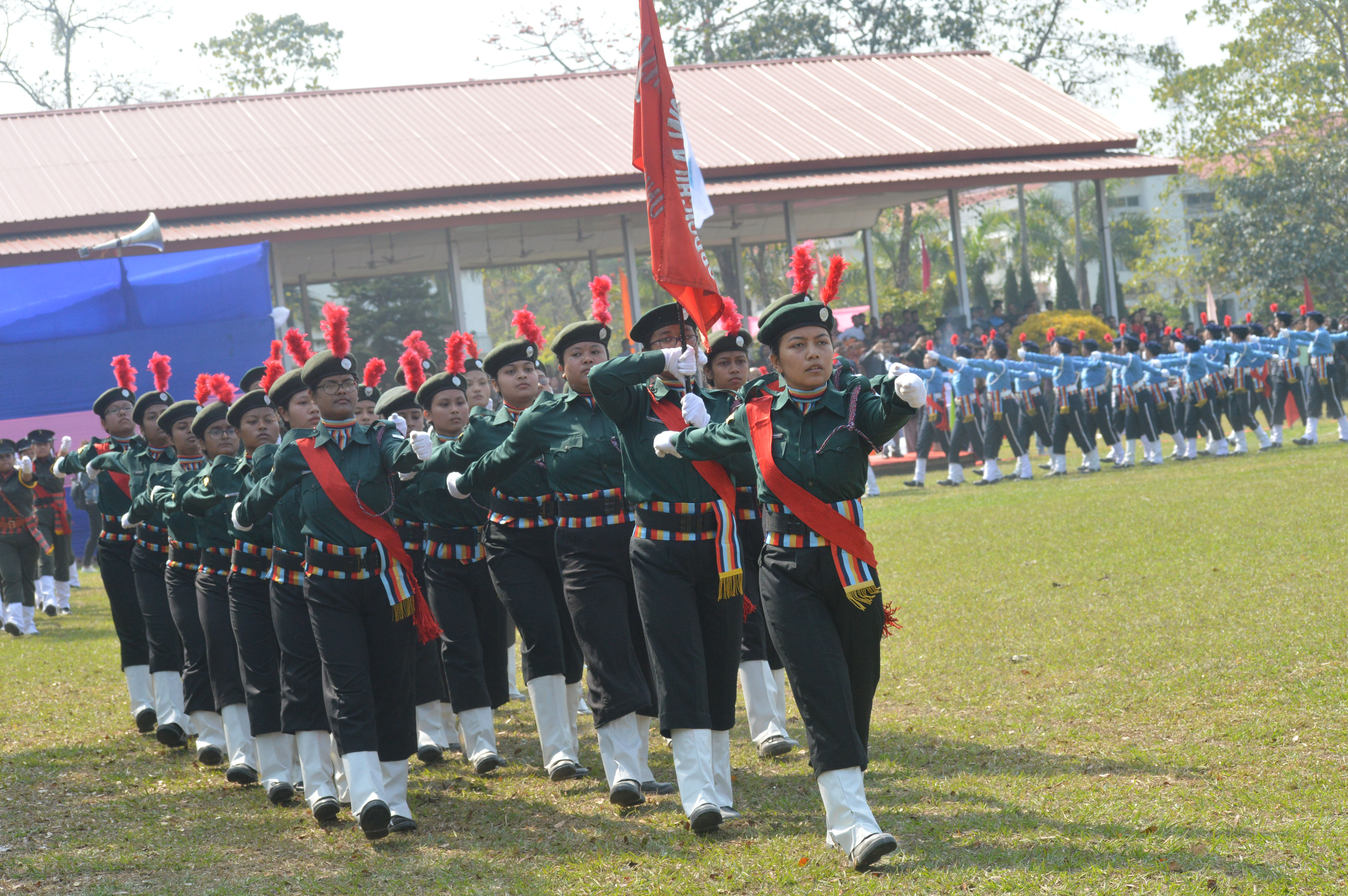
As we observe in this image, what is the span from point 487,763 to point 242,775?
1.34 metres

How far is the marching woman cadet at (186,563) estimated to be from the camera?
793cm

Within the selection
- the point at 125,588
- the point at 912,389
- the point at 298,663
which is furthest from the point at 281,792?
the point at 912,389

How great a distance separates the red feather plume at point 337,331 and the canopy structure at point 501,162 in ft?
58.9

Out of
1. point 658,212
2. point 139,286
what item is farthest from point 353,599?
point 139,286

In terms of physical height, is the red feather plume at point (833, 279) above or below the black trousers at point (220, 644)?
above

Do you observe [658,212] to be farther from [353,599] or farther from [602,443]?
[353,599]

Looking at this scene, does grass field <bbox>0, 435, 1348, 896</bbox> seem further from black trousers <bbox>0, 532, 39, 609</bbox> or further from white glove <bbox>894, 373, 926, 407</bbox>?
black trousers <bbox>0, 532, 39, 609</bbox>

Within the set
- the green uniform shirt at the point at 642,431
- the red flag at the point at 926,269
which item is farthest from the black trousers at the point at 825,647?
the red flag at the point at 926,269

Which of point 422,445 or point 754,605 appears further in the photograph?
point 754,605

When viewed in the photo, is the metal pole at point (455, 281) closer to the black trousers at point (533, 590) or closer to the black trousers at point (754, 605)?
the black trousers at point (533, 590)

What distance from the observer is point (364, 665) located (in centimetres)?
616

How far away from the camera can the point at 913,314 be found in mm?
27875

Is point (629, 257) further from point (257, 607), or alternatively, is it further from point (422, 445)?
point (422, 445)

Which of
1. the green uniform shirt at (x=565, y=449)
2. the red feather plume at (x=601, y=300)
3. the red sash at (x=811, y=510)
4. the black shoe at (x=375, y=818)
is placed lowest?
the black shoe at (x=375, y=818)
